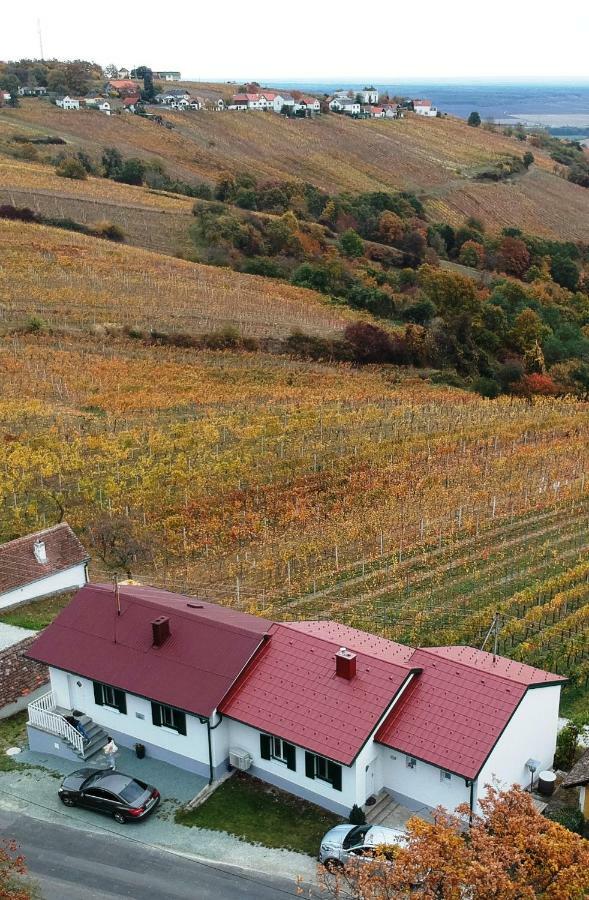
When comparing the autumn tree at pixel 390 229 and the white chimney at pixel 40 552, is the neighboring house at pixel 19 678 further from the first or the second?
the autumn tree at pixel 390 229

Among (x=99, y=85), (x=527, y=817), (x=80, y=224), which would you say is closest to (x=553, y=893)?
(x=527, y=817)

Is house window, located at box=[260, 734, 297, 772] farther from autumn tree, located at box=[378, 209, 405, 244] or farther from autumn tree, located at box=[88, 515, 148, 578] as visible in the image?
autumn tree, located at box=[378, 209, 405, 244]

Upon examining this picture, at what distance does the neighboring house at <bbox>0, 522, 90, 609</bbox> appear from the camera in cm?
3089

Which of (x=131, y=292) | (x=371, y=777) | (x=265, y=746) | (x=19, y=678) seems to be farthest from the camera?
(x=131, y=292)

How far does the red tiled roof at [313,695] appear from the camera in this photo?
834 inches

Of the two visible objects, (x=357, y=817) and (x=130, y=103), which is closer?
(x=357, y=817)

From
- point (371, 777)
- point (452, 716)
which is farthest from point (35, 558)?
point (452, 716)

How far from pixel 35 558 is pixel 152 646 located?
9.41 meters

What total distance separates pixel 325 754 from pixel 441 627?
9876mm

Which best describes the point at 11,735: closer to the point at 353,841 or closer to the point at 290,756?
the point at 290,756

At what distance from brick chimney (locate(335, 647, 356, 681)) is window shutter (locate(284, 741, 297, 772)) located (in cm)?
205

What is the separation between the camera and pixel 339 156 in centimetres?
15138

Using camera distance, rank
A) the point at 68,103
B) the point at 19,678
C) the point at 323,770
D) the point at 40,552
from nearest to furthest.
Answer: the point at 323,770, the point at 19,678, the point at 40,552, the point at 68,103

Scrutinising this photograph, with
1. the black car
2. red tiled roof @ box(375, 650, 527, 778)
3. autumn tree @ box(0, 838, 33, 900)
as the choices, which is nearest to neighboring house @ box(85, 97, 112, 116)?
the black car
